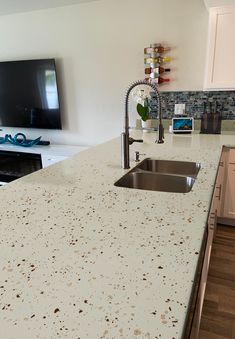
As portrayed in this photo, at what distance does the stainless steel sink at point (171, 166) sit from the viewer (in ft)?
5.04

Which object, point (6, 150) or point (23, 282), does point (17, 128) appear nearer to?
point (6, 150)

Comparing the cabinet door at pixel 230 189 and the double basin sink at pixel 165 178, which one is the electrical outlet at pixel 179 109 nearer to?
the cabinet door at pixel 230 189

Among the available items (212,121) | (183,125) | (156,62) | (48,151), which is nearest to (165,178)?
(183,125)

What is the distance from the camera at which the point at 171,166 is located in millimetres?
1596

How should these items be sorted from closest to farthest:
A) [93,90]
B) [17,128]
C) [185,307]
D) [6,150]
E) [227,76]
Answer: [185,307]
[227,76]
[93,90]
[6,150]
[17,128]

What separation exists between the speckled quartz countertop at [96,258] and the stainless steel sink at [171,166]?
1.00 feet

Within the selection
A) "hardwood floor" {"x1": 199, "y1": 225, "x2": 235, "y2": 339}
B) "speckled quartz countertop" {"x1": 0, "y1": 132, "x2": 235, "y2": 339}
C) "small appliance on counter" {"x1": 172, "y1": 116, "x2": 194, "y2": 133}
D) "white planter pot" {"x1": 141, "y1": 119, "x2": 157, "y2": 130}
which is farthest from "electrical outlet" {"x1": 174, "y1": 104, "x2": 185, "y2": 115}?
"speckled quartz countertop" {"x1": 0, "y1": 132, "x2": 235, "y2": 339}

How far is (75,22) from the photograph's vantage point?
10.0ft

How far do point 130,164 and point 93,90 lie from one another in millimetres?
1991

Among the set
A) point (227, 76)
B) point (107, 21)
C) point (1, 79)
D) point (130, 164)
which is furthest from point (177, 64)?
point (1, 79)

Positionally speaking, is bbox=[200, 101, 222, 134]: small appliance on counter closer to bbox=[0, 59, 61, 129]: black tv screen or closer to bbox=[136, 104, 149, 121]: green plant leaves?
bbox=[136, 104, 149, 121]: green plant leaves

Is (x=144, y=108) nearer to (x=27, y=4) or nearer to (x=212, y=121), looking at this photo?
(x=212, y=121)

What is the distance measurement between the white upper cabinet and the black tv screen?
6.23ft

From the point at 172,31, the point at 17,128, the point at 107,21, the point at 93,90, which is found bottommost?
the point at 17,128
